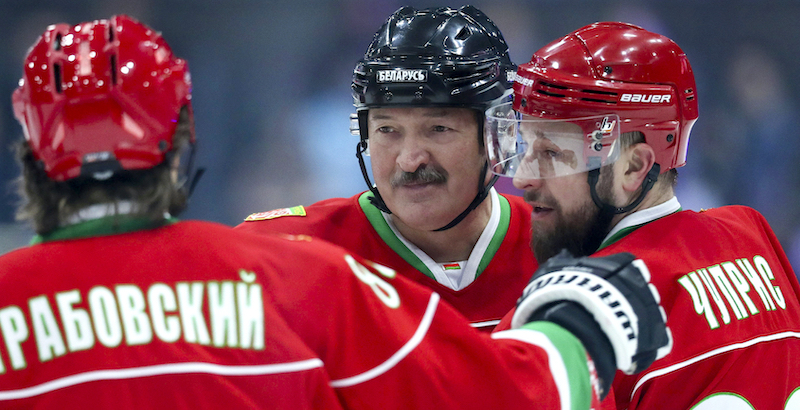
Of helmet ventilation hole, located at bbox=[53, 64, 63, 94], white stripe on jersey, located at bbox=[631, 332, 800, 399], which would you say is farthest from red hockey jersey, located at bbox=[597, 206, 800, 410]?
helmet ventilation hole, located at bbox=[53, 64, 63, 94]

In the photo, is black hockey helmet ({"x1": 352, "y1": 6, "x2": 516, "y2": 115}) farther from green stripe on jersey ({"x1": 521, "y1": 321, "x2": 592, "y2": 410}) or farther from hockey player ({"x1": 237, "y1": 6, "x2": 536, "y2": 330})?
green stripe on jersey ({"x1": 521, "y1": 321, "x2": 592, "y2": 410})

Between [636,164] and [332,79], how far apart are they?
144 inches

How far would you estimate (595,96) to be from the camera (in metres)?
2.01

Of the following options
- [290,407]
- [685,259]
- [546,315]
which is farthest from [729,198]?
[290,407]

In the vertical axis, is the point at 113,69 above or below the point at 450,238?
above

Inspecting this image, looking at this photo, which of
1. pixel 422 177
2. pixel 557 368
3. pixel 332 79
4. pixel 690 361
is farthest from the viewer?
pixel 332 79

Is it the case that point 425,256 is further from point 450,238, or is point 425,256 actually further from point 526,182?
point 526,182

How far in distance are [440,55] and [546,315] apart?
43.3 inches

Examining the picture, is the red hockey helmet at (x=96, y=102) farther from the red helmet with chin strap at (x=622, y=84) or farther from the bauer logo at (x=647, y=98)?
the bauer logo at (x=647, y=98)

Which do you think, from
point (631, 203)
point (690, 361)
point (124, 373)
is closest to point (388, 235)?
point (631, 203)

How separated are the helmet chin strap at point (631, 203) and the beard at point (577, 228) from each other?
1cm

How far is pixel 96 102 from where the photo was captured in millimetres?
1319

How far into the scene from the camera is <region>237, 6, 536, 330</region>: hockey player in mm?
2385

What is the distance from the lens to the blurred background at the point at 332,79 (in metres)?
5.23
